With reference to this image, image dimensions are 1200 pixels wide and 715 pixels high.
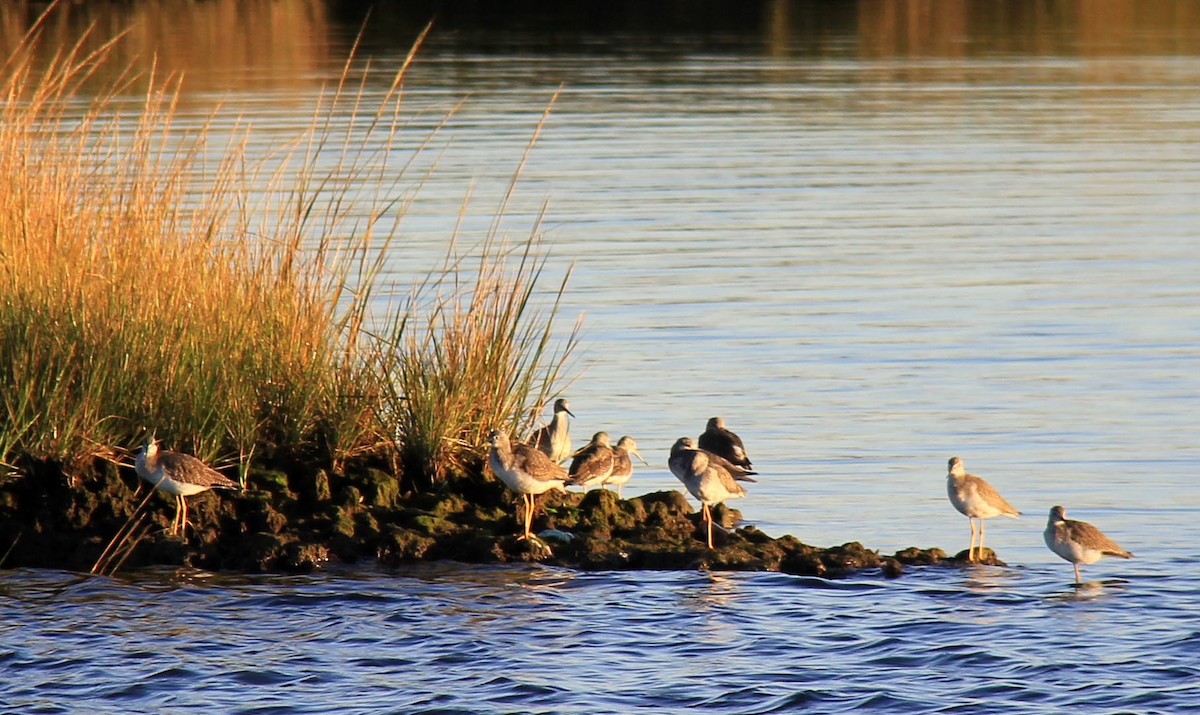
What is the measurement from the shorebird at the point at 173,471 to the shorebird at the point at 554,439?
207 cm

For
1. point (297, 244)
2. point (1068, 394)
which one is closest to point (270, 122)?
point (1068, 394)

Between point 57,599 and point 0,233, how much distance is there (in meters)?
2.58

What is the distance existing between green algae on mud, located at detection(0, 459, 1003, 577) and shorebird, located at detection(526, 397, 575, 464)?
48 centimetres

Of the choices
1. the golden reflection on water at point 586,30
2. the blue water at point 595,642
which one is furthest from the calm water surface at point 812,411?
the golden reflection on water at point 586,30

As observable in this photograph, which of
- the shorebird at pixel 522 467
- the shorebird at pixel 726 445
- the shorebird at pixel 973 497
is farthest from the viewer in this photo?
the shorebird at pixel 726 445

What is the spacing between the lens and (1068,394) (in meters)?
15.8

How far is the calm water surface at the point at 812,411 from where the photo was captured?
8734 mm

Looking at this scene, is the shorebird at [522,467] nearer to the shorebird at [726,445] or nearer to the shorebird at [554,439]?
→ the shorebird at [554,439]

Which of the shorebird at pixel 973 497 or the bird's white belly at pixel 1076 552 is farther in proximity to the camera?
the shorebird at pixel 973 497

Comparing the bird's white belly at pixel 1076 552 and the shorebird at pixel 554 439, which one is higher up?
the shorebird at pixel 554 439

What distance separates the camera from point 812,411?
15.2m

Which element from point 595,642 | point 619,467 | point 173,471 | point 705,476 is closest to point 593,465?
point 619,467

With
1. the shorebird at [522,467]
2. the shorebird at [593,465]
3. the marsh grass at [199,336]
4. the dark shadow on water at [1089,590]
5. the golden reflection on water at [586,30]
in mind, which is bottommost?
the dark shadow on water at [1089,590]

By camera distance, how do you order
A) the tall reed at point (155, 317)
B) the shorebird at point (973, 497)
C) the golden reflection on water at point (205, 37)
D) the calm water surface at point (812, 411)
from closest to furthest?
1. the calm water surface at point (812, 411)
2. the tall reed at point (155, 317)
3. the shorebird at point (973, 497)
4. the golden reflection on water at point (205, 37)
